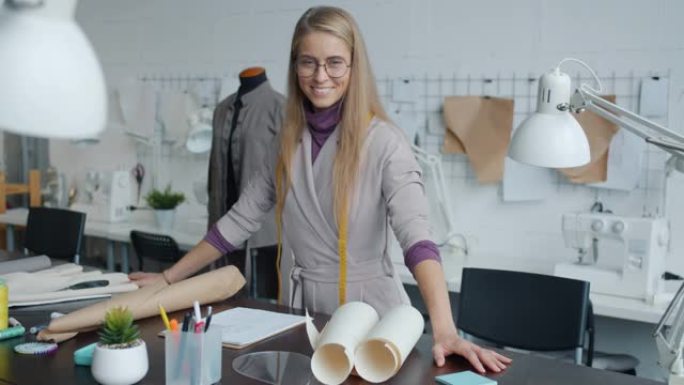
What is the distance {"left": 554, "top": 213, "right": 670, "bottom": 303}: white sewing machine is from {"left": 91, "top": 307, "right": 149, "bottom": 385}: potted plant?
5.81 feet

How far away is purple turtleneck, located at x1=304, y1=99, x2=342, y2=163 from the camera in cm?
181

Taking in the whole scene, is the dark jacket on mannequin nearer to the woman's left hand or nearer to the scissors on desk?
the scissors on desk

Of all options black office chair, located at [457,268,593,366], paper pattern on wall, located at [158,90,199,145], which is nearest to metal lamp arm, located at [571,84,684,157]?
black office chair, located at [457,268,593,366]

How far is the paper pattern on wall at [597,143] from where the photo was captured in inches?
113

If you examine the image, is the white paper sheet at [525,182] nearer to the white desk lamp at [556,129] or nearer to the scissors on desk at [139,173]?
the white desk lamp at [556,129]

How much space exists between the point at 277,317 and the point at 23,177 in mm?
3934

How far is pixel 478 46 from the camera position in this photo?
3.16 metres

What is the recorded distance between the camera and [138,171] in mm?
4340

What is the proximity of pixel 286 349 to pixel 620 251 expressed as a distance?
1.54m

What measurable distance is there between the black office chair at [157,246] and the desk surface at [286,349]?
171 cm

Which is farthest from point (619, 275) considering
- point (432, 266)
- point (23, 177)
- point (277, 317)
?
point (23, 177)

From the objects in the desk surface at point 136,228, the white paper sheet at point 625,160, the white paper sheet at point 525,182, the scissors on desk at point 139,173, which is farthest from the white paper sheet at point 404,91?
the scissors on desk at point 139,173

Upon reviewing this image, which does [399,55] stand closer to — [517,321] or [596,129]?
[596,129]

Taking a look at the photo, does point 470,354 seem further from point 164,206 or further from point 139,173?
point 139,173
